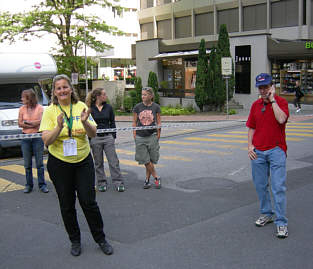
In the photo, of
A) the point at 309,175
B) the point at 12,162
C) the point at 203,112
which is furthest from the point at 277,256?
the point at 203,112

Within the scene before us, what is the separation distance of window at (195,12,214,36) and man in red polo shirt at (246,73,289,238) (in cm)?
3421

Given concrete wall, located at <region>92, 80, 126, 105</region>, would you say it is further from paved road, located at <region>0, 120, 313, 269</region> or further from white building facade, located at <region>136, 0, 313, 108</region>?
paved road, located at <region>0, 120, 313, 269</region>

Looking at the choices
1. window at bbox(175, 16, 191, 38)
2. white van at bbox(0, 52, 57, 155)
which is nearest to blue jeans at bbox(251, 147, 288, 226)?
white van at bbox(0, 52, 57, 155)

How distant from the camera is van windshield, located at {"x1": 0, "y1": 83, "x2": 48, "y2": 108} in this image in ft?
44.3

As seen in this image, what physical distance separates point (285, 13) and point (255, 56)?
5788 millimetres

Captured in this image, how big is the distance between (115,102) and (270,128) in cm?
2968

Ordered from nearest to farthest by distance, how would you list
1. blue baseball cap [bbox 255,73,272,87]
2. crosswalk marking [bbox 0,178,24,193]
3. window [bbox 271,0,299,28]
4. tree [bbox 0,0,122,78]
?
blue baseball cap [bbox 255,73,272,87] < crosswalk marking [bbox 0,178,24,193] < window [bbox 271,0,299,28] < tree [bbox 0,0,122,78]

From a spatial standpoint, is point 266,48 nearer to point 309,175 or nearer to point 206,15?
point 206,15

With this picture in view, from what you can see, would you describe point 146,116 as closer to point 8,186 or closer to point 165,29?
point 8,186

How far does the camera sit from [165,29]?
1710 inches

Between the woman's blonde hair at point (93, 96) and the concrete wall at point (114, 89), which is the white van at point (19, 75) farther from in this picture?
the concrete wall at point (114, 89)

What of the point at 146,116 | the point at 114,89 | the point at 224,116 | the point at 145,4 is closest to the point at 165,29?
the point at 145,4

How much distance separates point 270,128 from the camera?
5.29 metres

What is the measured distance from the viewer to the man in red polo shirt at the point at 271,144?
17.0 feet
